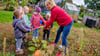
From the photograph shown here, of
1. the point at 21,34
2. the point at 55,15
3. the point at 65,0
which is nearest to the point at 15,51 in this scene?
the point at 21,34

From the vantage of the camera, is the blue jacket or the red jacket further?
the red jacket

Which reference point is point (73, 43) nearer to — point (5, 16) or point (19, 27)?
point (19, 27)

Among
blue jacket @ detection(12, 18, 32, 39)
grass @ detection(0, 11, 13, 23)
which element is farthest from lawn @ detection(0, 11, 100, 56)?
blue jacket @ detection(12, 18, 32, 39)

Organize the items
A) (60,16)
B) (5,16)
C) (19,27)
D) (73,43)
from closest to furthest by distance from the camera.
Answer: (19,27), (60,16), (73,43), (5,16)

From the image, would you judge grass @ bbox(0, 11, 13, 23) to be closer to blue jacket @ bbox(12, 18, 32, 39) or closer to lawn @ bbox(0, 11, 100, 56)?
lawn @ bbox(0, 11, 100, 56)

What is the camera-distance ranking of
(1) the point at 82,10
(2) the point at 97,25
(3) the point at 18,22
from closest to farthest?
(3) the point at 18,22
(2) the point at 97,25
(1) the point at 82,10

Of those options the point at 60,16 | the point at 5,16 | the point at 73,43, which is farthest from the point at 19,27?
the point at 73,43

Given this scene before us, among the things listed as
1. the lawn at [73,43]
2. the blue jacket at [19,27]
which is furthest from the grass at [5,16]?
the blue jacket at [19,27]

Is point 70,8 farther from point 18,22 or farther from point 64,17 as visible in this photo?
point 18,22

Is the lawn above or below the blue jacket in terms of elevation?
below

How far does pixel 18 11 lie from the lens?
80.3 inches

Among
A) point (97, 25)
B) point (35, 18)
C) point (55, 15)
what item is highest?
point (55, 15)

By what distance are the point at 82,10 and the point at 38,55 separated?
47.4ft

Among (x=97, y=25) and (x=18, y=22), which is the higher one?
(x=18, y=22)
